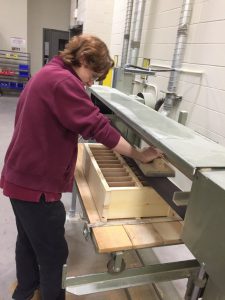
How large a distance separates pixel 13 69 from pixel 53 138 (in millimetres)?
6415

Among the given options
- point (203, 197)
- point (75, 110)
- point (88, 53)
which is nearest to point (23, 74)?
point (88, 53)

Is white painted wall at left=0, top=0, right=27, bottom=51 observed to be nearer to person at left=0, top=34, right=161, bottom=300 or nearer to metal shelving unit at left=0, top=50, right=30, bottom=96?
metal shelving unit at left=0, top=50, right=30, bottom=96

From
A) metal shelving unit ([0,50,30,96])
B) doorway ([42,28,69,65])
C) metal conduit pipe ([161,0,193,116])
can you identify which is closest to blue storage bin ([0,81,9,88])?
metal shelving unit ([0,50,30,96])

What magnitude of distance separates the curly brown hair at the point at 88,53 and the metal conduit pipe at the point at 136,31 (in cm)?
192

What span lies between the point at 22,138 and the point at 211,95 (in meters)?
1.38

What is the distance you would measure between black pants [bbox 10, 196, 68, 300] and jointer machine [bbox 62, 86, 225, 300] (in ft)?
0.51

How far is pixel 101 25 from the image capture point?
14.1ft

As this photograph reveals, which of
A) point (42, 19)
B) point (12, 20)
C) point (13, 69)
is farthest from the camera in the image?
point (42, 19)

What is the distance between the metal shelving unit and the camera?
6.45 metres

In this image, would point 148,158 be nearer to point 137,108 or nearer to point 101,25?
point 137,108

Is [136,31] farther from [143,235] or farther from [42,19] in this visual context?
[42,19]

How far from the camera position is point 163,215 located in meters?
1.17

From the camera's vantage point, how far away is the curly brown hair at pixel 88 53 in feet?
3.45

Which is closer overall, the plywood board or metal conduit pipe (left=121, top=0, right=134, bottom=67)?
the plywood board
